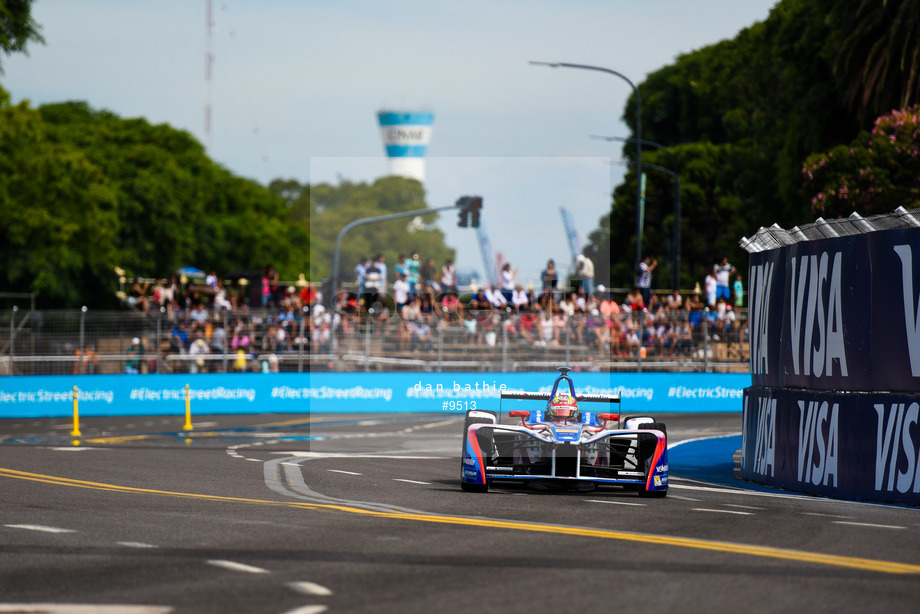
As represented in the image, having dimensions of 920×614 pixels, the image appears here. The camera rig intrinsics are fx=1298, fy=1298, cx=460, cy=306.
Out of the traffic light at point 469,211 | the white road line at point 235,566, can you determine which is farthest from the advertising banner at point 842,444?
the traffic light at point 469,211

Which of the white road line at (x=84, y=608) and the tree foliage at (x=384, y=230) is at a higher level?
the tree foliage at (x=384, y=230)

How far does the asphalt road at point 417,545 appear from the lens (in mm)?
7309

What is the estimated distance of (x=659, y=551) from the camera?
29.7 feet

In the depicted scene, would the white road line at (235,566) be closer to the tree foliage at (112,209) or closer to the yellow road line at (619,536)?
the yellow road line at (619,536)

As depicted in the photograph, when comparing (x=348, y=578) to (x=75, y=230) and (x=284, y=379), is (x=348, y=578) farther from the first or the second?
(x=75, y=230)

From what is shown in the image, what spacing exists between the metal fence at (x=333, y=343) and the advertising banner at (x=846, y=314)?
15754 millimetres

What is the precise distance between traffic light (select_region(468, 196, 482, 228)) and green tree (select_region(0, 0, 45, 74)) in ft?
59.3

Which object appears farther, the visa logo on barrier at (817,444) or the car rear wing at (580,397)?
the car rear wing at (580,397)

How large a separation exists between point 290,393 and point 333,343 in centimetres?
225

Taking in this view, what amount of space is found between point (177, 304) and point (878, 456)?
1043 inches

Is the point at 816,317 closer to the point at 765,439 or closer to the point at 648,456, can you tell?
the point at 765,439

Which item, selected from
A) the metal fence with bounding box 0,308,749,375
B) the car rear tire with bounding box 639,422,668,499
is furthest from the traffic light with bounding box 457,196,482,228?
the car rear tire with bounding box 639,422,668,499

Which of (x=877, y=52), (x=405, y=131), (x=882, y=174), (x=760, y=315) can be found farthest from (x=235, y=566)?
(x=405, y=131)

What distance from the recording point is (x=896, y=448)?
1282cm
